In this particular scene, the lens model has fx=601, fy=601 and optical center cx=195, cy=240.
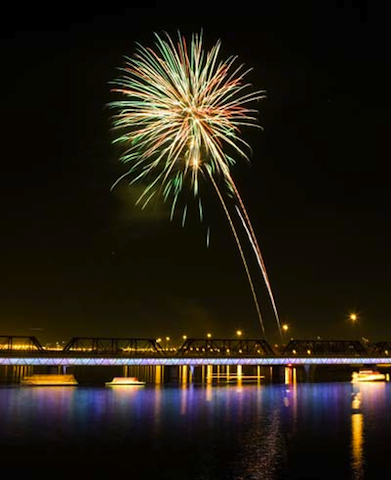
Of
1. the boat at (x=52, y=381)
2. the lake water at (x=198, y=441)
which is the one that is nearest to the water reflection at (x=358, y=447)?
the lake water at (x=198, y=441)

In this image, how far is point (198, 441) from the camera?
56.0 metres

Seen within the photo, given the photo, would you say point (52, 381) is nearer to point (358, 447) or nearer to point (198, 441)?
point (198, 441)

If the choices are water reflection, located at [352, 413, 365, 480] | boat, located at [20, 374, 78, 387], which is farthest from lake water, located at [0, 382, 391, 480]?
boat, located at [20, 374, 78, 387]

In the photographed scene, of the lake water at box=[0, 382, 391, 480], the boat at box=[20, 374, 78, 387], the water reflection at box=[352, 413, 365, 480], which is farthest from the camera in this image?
the boat at box=[20, 374, 78, 387]

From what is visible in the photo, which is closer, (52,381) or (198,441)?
(198,441)

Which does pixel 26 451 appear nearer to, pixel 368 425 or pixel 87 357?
pixel 368 425

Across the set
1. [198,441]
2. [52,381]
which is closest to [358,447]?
[198,441]

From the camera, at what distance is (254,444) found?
54.0m

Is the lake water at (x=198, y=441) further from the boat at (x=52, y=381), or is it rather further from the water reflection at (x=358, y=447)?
the boat at (x=52, y=381)

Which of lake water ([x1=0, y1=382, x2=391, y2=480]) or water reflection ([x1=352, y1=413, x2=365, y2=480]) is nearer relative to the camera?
water reflection ([x1=352, y1=413, x2=365, y2=480])

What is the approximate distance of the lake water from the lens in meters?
43.6

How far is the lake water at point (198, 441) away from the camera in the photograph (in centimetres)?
4359

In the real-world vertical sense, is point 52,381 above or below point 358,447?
below

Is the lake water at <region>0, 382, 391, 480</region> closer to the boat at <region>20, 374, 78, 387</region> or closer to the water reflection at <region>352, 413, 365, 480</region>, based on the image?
the water reflection at <region>352, 413, 365, 480</region>
